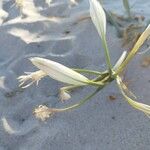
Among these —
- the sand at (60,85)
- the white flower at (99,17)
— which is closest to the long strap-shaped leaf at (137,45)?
the white flower at (99,17)

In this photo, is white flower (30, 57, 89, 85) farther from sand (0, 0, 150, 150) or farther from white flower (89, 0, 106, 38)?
sand (0, 0, 150, 150)

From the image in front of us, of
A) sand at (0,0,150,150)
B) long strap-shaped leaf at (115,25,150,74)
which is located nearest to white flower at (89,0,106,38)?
long strap-shaped leaf at (115,25,150,74)

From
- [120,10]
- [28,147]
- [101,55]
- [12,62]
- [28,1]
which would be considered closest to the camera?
[28,147]

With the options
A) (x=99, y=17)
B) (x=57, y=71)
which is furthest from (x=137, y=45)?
(x=57, y=71)

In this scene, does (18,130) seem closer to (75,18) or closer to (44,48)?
(44,48)

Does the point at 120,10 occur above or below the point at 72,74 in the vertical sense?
below

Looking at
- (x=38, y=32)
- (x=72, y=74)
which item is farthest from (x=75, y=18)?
(x=72, y=74)
